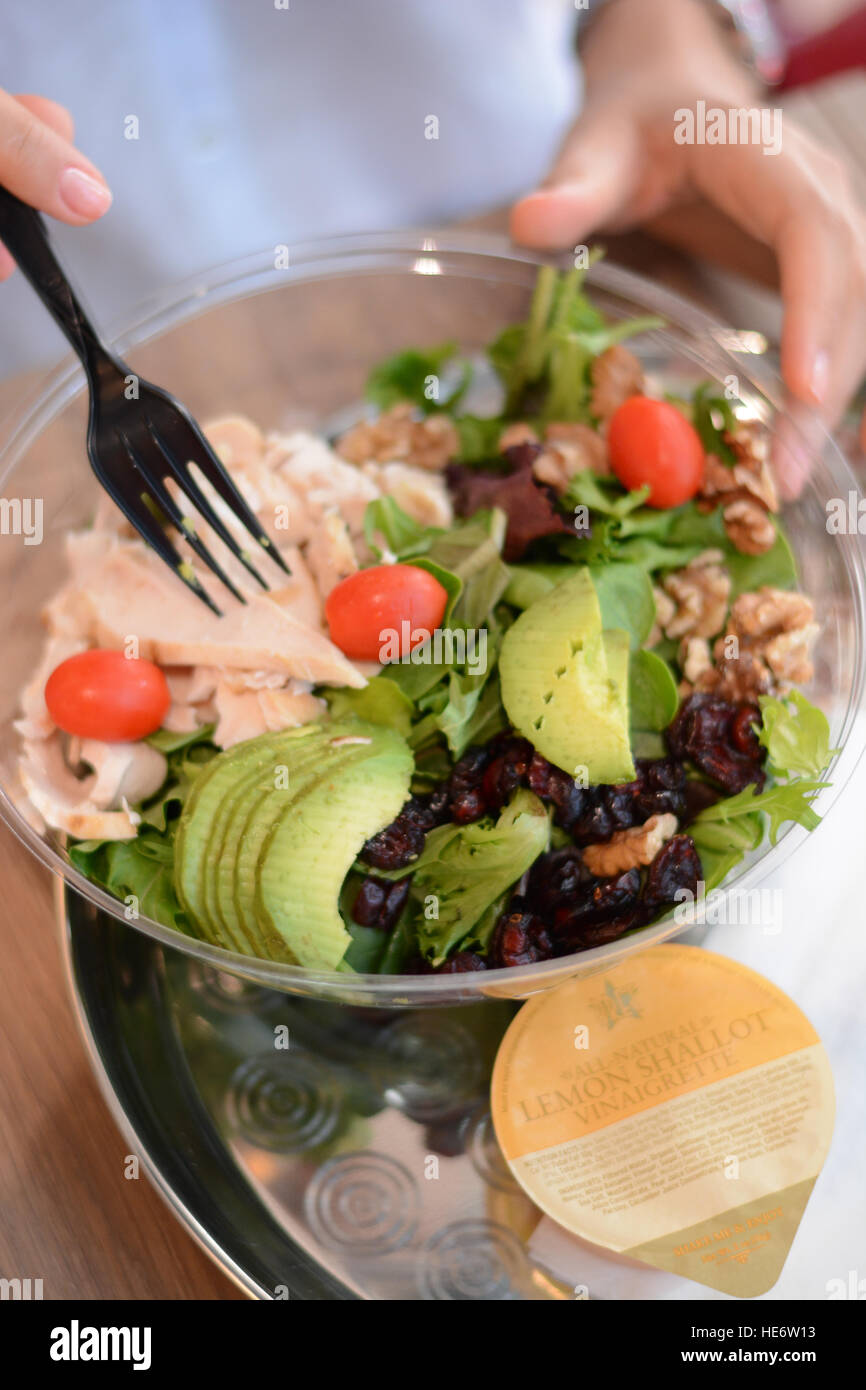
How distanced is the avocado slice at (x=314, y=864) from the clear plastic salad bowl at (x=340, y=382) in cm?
5

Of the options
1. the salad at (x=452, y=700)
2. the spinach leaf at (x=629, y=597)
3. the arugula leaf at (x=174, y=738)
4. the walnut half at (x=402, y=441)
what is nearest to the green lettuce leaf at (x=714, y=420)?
the salad at (x=452, y=700)

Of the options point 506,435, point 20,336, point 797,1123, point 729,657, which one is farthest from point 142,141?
point 797,1123

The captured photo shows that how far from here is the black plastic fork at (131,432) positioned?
1.29 meters

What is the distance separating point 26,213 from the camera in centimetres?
128

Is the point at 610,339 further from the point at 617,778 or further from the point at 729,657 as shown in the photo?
the point at 617,778

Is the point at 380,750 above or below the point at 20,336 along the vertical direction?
below

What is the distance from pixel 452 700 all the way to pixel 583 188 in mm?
1069

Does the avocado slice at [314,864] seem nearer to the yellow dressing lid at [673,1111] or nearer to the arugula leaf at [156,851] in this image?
the arugula leaf at [156,851]

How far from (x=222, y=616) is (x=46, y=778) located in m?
0.33

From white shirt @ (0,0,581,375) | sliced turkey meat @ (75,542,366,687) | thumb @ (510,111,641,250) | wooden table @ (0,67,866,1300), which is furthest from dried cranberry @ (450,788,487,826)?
white shirt @ (0,0,581,375)

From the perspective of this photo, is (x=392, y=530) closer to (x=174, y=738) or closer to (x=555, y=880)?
(x=174, y=738)

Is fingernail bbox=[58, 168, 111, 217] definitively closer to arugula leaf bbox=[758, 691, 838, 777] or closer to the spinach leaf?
the spinach leaf
